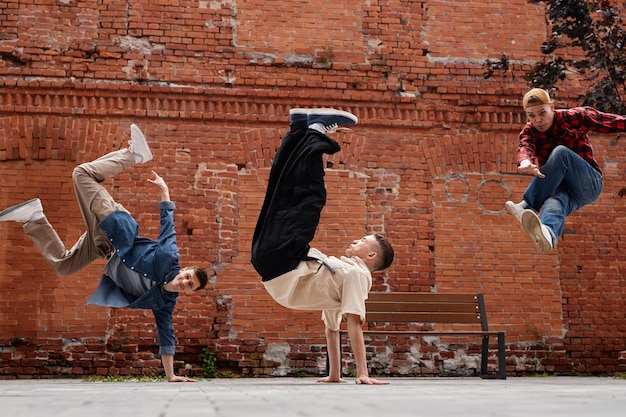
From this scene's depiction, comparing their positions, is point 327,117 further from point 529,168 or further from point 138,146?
point 138,146

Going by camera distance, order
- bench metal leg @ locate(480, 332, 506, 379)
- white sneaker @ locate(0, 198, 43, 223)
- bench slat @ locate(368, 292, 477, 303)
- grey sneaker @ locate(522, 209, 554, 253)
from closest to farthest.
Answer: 1. grey sneaker @ locate(522, 209, 554, 253)
2. white sneaker @ locate(0, 198, 43, 223)
3. bench metal leg @ locate(480, 332, 506, 379)
4. bench slat @ locate(368, 292, 477, 303)

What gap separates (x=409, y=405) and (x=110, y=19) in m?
7.75

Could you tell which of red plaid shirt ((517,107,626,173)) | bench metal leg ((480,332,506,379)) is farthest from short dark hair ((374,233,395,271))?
bench metal leg ((480,332,506,379))

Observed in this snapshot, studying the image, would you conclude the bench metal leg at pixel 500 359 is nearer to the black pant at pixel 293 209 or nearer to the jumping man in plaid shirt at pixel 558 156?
the jumping man in plaid shirt at pixel 558 156

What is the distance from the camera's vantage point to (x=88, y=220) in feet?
18.5

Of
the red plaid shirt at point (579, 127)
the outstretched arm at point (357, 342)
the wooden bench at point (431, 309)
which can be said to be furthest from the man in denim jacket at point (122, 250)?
the red plaid shirt at point (579, 127)

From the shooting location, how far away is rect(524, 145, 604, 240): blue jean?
535 cm

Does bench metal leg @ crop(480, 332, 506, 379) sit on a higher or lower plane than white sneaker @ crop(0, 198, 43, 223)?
lower

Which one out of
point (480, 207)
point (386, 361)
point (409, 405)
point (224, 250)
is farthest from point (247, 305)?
point (409, 405)

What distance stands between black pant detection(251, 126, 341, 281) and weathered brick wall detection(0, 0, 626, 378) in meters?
3.51

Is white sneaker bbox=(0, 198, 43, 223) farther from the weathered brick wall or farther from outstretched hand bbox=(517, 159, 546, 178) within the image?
outstretched hand bbox=(517, 159, 546, 178)

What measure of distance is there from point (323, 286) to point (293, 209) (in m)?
0.64

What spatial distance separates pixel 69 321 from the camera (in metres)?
7.97

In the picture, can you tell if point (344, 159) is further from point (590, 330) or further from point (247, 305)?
point (590, 330)
